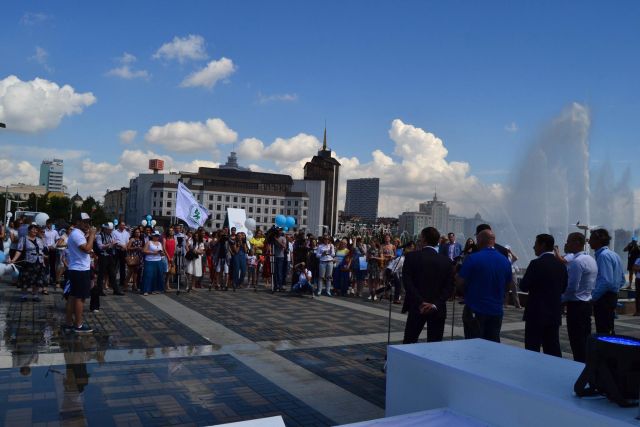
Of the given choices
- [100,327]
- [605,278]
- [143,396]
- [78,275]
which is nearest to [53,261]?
[100,327]

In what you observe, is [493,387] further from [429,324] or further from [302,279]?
[302,279]

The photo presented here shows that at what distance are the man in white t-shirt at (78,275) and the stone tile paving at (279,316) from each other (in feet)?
8.60

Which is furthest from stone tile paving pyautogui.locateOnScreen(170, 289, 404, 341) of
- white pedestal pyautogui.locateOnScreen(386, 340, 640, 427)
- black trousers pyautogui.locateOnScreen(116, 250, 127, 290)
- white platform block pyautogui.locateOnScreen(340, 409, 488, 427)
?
white platform block pyautogui.locateOnScreen(340, 409, 488, 427)

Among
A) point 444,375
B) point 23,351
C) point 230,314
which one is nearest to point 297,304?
point 230,314

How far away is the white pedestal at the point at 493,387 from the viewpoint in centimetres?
282

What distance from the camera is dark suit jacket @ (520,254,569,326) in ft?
20.7

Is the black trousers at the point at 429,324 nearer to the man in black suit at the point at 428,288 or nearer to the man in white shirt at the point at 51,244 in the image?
the man in black suit at the point at 428,288

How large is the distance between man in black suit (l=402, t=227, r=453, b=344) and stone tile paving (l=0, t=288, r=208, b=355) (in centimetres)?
363

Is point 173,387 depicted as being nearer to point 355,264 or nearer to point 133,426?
point 133,426

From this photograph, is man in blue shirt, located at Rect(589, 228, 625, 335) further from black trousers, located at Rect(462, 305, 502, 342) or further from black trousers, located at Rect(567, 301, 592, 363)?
black trousers, located at Rect(462, 305, 502, 342)

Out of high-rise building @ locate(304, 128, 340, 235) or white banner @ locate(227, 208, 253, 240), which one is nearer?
white banner @ locate(227, 208, 253, 240)

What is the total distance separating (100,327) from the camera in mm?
9359

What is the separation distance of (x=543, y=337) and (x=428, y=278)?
1535 millimetres

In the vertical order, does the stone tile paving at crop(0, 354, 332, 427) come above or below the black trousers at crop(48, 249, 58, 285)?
Answer: below
